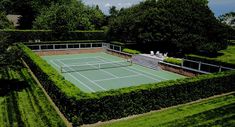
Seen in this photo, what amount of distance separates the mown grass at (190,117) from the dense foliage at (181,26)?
63.3 ft

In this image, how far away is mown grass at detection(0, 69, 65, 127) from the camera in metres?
15.6

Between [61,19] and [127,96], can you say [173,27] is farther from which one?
[127,96]

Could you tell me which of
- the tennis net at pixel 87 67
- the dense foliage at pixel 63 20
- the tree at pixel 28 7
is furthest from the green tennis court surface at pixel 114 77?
the tree at pixel 28 7

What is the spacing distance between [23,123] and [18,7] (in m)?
64.1

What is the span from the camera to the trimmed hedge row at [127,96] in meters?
15.2

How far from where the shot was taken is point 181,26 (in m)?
39.0

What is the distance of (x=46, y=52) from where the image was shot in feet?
151

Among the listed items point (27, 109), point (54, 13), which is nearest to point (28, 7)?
point (54, 13)

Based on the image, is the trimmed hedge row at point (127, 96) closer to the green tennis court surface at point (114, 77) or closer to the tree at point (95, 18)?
the green tennis court surface at point (114, 77)

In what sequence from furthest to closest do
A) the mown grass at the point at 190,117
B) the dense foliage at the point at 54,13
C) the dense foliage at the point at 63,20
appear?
the dense foliage at the point at 54,13, the dense foliage at the point at 63,20, the mown grass at the point at 190,117

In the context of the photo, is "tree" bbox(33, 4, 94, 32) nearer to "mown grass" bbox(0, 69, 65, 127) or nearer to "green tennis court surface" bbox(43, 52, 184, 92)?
"green tennis court surface" bbox(43, 52, 184, 92)

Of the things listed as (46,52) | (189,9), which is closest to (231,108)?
(189,9)

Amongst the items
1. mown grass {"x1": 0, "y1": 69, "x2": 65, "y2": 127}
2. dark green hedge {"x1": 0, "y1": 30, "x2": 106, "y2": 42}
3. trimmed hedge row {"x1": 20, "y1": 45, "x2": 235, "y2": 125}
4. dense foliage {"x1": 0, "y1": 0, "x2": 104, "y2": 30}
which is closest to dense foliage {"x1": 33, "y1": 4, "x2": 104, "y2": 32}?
dense foliage {"x1": 0, "y1": 0, "x2": 104, "y2": 30}

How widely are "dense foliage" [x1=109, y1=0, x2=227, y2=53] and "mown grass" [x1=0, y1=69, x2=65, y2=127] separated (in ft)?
71.6
